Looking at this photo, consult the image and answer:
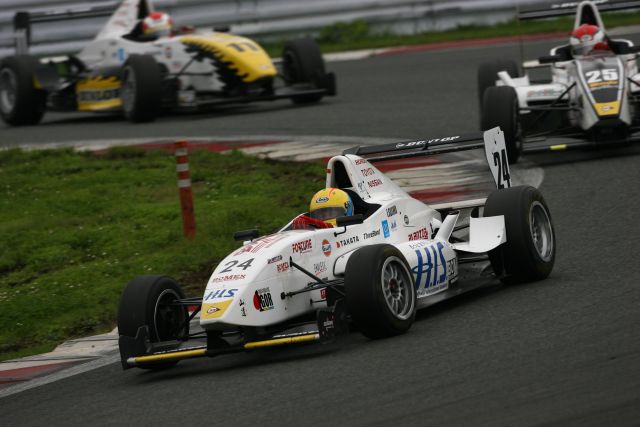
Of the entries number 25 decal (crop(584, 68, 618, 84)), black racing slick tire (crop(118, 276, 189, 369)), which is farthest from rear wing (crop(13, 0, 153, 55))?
black racing slick tire (crop(118, 276, 189, 369))

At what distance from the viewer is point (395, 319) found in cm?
812

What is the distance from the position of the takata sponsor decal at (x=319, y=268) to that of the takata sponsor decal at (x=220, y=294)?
30.4 inches

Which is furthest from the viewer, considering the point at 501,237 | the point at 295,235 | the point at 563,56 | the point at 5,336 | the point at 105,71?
the point at 105,71

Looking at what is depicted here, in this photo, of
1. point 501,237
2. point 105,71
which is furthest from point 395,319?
point 105,71

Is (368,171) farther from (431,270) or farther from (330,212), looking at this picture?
(431,270)

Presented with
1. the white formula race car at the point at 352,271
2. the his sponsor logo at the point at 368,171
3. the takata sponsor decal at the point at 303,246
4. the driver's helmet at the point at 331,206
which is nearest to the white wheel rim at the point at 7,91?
the white formula race car at the point at 352,271

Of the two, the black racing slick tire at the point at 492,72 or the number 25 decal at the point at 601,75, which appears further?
the black racing slick tire at the point at 492,72

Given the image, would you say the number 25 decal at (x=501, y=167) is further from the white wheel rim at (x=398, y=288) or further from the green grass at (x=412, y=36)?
the green grass at (x=412, y=36)

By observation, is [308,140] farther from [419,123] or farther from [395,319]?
[395,319]

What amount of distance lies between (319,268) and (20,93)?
13.9m

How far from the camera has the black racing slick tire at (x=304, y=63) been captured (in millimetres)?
20375

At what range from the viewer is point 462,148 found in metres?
10.2

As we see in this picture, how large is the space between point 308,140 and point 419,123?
5.28ft

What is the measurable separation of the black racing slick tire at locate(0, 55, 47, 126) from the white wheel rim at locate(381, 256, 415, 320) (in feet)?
46.7
